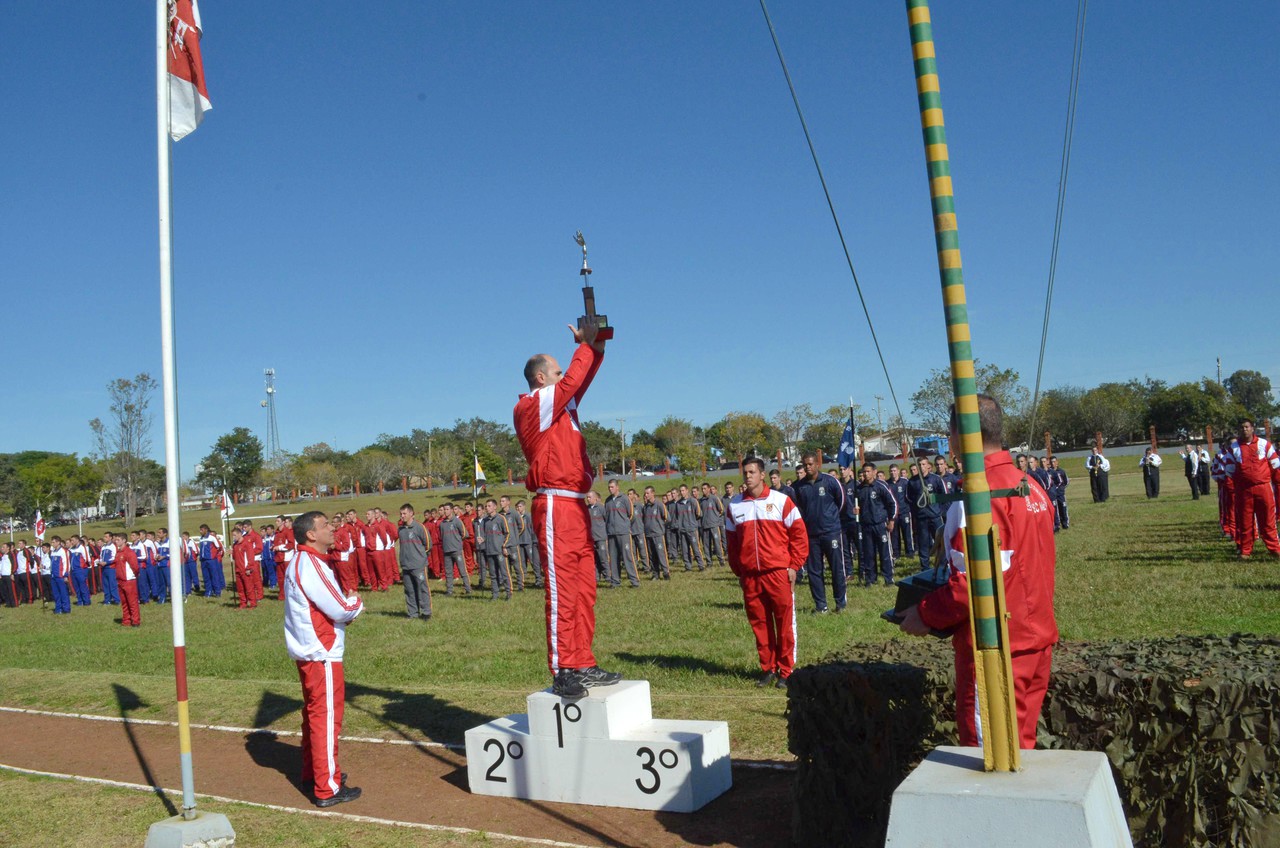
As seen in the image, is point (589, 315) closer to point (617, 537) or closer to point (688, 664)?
point (688, 664)

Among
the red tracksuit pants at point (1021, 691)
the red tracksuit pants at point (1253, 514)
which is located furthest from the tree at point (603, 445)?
the red tracksuit pants at point (1021, 691)

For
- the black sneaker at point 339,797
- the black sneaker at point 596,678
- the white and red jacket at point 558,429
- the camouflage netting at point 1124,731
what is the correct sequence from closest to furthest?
1. the camouflage netting at point 1124,731
2. the white and red jacket at point 558,429
3. the black sneaker at point 596,678
4. the black sneaker at point 339,797

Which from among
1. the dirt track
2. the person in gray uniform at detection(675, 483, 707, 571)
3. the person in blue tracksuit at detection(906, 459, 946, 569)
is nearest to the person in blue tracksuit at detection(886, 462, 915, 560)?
the person in blue tracksuit at detection(906, 459, 946, 569)

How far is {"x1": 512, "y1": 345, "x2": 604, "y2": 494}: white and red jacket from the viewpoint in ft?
19.2

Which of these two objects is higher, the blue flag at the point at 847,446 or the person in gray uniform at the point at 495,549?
the blue flag at the point at 847,446

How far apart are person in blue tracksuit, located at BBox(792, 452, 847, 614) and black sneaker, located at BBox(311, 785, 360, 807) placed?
8174mm

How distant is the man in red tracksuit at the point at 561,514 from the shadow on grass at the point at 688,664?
161 inches

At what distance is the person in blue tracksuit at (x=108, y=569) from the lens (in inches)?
1086

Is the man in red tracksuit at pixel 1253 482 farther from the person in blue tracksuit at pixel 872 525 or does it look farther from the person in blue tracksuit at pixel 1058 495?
the person in blue tracksuit at pixel 1058 495

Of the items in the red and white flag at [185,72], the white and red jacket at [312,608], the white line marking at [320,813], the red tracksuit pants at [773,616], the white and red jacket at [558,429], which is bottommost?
the white line marking at [320,813]

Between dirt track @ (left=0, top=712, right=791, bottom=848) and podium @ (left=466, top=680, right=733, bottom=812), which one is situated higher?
podium @ (left=466, top=680, right=733, bottom=812)

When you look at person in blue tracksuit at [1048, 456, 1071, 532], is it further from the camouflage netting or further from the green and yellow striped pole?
the green and yellow striped pole

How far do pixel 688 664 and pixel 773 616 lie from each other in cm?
168

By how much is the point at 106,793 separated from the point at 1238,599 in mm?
12289
